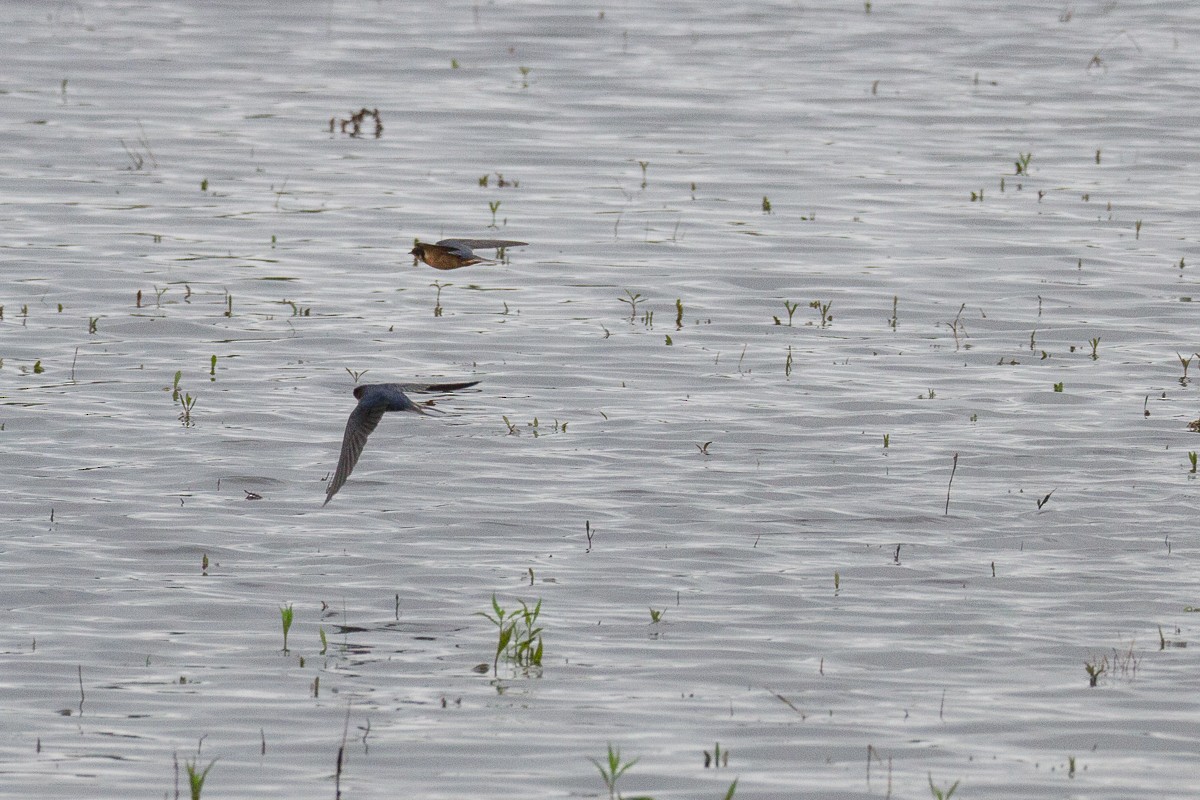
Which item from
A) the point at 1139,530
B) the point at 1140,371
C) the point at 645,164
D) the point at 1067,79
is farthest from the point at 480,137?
the point at 1139,530

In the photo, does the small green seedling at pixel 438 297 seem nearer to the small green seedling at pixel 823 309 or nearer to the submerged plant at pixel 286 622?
the small green seedling at pixel 823 309

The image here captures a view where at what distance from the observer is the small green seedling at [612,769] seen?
6.18m

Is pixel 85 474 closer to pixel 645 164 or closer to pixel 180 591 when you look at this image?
pixel 180 591

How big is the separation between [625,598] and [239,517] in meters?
2.14

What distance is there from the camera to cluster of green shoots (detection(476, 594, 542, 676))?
299 inches

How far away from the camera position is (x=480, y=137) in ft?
67.9

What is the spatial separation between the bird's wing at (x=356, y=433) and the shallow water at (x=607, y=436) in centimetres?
55

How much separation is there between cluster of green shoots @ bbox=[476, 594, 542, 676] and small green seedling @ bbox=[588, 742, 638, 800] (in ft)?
2.54

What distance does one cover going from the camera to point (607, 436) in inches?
440

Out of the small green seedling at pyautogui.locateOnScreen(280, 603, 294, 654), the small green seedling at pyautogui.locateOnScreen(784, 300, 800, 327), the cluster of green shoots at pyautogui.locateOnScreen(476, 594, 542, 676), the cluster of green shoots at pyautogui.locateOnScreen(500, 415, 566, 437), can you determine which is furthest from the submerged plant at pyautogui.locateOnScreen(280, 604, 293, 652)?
the small green seedling at pyautogui.locateOnScreen(784, 300, 800, 327)

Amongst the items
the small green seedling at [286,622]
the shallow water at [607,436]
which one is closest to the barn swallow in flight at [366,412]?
the shallow water at [607,436]

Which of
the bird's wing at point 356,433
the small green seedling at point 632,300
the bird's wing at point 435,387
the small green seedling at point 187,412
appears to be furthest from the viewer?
the small green seedling at point 632,300

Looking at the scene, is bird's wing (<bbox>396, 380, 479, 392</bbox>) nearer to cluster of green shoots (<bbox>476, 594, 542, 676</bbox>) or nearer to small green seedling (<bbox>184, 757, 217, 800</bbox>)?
cluster of green shoots (<bbox>476, 594, 542, 676</bbox>)

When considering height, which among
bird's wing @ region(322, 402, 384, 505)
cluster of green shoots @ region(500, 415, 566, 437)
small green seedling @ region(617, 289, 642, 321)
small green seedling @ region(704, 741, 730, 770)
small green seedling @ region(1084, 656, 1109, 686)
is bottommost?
small green seedling @ region(704, 741, 730, 770)
